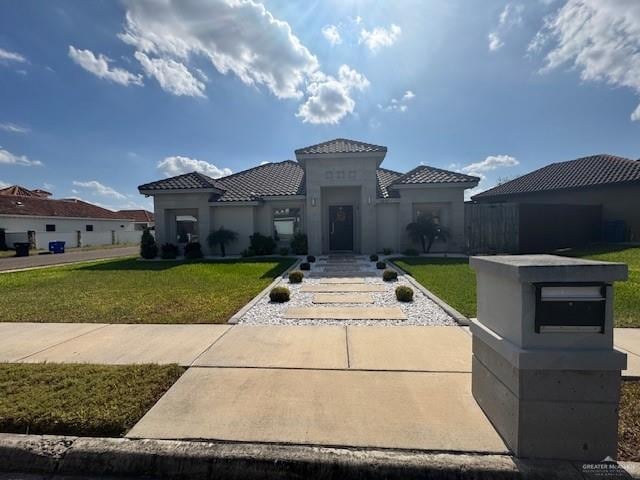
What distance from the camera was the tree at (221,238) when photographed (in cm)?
1606

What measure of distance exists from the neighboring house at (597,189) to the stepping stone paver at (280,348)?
14856 millimetres

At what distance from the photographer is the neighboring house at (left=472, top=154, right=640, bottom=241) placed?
16.8 metres

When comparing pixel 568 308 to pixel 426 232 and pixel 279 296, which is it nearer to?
pixel 279 296

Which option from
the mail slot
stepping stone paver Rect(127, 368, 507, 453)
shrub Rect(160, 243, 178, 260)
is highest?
the mail slot

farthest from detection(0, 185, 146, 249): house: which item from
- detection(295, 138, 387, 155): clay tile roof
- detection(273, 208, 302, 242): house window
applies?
detection(295, 138, 387, 155): clay tile roof

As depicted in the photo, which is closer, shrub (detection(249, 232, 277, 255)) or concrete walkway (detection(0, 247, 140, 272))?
shrub (detection(249, 232, 277, 255))

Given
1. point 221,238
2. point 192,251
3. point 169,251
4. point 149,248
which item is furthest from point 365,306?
point 149,248

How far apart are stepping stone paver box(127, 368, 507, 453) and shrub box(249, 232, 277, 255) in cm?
1251

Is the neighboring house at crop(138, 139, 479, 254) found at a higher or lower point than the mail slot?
higher

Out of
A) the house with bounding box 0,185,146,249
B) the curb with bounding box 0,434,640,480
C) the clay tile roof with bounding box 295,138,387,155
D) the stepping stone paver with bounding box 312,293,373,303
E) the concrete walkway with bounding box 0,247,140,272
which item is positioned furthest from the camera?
the house with bounding box 0,185,146,249

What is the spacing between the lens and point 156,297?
7758mm

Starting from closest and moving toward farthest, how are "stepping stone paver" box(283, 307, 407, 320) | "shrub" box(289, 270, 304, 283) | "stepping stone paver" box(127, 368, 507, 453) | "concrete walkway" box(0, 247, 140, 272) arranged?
1. "stepping stone paver" box(127, 368, 507, 453)
2. "stepping stone paver" box(283, 307, 407, 320)
3. "shrub" box(289, 270, 304, 283)
4. "concrete walkway" box(0, 247, 140, 272)

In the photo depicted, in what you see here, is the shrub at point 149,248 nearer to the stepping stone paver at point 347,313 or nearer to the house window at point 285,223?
the house window at point 285,223

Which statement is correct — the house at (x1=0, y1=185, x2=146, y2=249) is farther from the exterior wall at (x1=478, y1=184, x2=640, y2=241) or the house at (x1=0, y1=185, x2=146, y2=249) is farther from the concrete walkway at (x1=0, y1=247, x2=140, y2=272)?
the exterior wall at (x1=478, y1=184, x2=640, y2=241)
